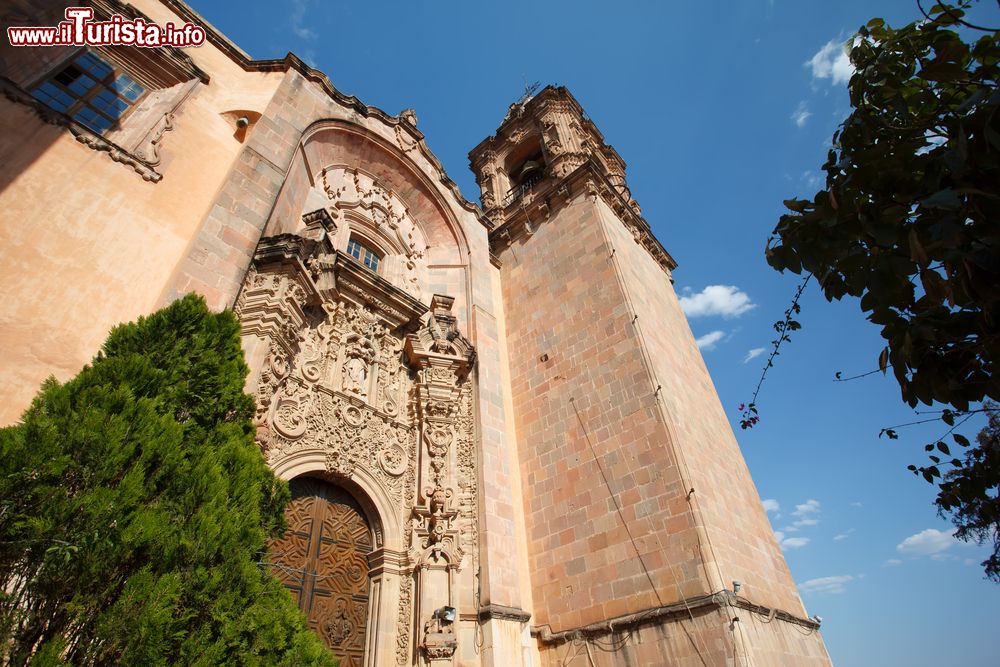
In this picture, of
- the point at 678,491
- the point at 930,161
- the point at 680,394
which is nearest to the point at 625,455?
the point at 678,491

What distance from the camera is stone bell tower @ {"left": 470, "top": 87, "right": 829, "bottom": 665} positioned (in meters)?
7.13

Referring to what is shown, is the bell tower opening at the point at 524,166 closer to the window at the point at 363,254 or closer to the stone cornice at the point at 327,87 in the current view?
the stone cornice at the point at 327,87

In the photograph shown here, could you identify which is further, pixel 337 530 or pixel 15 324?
pixel 337 530

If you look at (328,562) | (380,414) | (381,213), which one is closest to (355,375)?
(380,414)

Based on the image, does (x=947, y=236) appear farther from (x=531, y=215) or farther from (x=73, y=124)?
(x=531, y=215)

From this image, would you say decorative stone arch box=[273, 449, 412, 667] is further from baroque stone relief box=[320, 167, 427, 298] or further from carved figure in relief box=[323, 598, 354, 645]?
baroque stone relief box=[320, 167, 427, 298]

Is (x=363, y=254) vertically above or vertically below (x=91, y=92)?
above

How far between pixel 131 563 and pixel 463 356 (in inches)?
282

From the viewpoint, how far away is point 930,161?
8.32 feet

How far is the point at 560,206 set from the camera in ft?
43.8

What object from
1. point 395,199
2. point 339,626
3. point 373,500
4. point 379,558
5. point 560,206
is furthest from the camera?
point 560,206

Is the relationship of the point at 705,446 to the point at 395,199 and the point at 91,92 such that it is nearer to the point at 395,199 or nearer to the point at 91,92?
the point at 395,199

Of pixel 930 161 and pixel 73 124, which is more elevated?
pixel 73 124

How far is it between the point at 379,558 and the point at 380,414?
2.33 m
